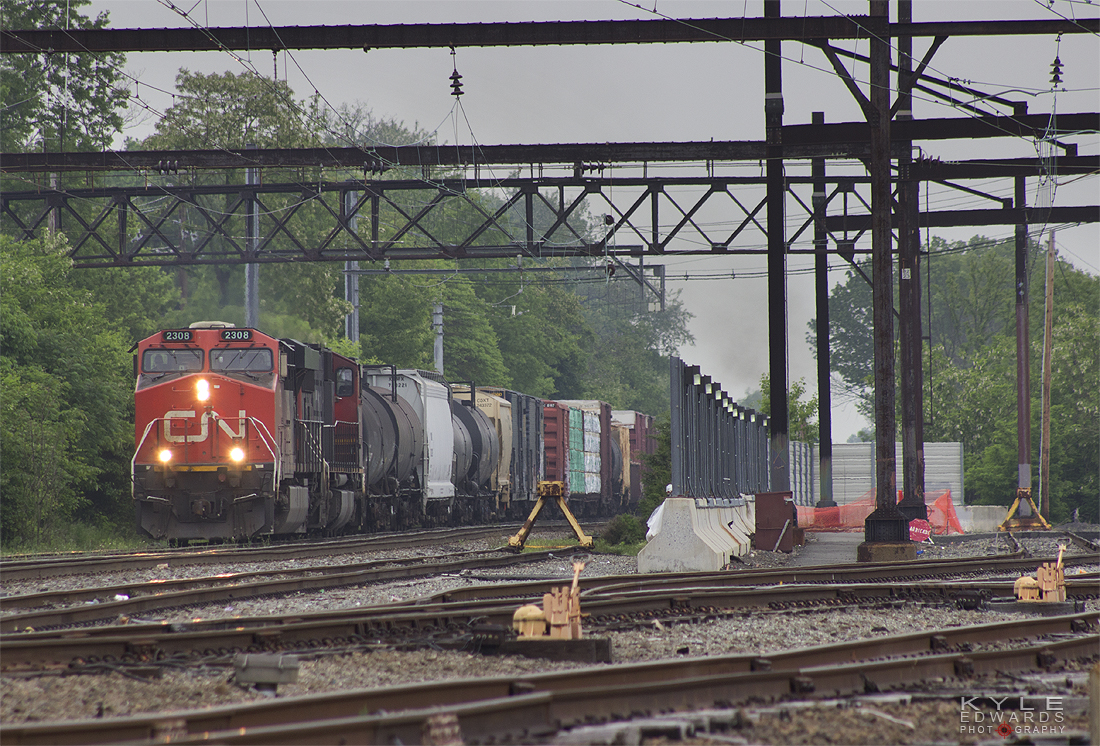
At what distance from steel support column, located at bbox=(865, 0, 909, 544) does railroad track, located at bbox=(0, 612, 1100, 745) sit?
1053 centimetres

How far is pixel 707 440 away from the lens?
1933 cm

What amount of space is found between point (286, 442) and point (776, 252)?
30.8 feet

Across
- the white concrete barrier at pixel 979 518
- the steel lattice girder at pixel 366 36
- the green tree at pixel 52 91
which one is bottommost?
the white concrete barrier at pixel 979 518

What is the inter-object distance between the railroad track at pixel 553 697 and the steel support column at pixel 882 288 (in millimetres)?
10534

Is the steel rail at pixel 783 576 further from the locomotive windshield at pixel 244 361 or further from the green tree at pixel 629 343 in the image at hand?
the green tree at pixel 629 343

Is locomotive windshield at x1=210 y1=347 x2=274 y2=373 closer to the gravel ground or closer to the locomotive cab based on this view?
the locomotive cab

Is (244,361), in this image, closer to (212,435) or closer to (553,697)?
(212,435)

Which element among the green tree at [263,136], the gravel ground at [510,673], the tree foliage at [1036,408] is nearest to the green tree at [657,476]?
the gravel ground at [510,673]

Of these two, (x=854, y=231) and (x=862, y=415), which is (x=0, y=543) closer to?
(x=854, y=231)

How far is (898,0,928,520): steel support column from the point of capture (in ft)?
77.4

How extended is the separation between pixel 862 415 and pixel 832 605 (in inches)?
3310

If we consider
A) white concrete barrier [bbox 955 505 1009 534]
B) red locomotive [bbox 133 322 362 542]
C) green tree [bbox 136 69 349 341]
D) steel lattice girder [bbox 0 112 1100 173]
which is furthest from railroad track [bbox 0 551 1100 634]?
green tree [bbox 136 69 349 341]

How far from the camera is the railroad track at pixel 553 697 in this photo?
500 centimetres

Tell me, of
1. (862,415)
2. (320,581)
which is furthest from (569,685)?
(862,415)
